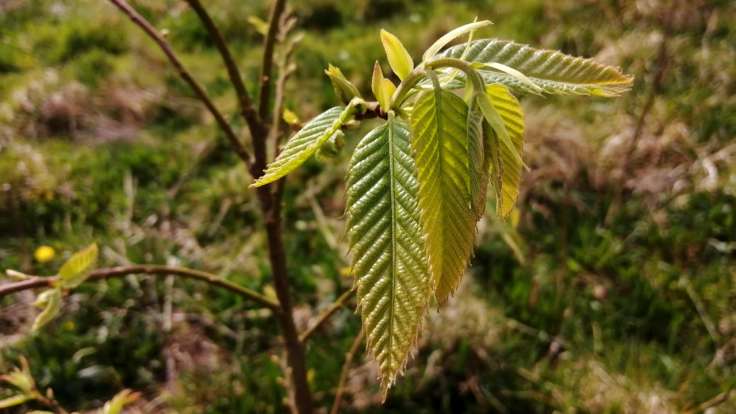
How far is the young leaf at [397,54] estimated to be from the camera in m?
0.68

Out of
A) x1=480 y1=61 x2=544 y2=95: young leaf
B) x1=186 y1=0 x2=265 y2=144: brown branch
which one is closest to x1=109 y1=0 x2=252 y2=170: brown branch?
x1=186 y1=0 x2=265 y2=144: brown branch

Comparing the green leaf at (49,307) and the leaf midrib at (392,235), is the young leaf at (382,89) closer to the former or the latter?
the leaf midrib at (392,235)

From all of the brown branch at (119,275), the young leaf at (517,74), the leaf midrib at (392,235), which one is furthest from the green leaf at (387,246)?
the brown branch at (119,275)

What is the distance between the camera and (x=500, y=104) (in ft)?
2.14

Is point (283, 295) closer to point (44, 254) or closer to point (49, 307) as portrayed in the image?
point (49, 307)

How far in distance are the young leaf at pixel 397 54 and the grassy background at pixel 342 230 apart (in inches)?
24.3

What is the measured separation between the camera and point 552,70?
→ 0.69 metres

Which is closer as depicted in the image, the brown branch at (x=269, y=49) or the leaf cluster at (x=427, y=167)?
the leaf cluster at (x=427, y=167)

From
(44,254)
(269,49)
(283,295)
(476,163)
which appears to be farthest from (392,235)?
(44,254)

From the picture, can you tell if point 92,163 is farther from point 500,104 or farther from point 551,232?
point 500,104

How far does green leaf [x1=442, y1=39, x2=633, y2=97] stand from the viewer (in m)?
0.69

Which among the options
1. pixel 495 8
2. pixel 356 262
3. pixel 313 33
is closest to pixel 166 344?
pixel 356 262

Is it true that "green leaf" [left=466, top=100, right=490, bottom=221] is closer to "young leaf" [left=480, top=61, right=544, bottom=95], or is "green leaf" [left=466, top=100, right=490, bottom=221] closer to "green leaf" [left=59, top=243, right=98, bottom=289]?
"young leaf" [left=480, top=61, right=544, bottom=95]

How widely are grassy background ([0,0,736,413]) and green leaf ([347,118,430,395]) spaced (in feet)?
2.10
